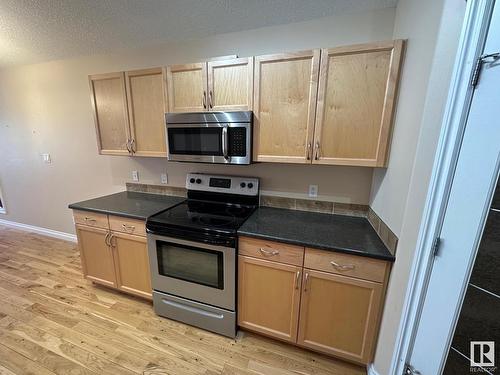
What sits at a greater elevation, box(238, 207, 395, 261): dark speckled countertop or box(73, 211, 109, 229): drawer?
box(238, 207, 395, 261): dark speckled countertop

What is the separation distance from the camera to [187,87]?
1706mm

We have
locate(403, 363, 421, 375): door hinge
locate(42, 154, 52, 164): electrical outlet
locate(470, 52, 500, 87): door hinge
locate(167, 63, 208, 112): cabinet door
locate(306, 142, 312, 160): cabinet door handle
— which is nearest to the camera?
locate(470, 52, 500, 87): door hinge

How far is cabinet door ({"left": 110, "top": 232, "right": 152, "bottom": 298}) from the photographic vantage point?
6.01 ft

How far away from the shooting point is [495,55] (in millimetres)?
762

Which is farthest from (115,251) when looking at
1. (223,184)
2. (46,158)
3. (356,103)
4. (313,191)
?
(356,103)

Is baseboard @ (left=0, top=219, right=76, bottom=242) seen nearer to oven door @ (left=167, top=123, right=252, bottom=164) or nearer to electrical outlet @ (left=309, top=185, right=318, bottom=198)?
oven door @ (left=167, top=123, right=252, bottom=164)

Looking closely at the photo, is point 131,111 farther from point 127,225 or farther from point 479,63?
point 479,63

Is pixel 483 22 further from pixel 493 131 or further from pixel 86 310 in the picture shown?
pixel 86 310

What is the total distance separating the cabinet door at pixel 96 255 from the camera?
198 cm

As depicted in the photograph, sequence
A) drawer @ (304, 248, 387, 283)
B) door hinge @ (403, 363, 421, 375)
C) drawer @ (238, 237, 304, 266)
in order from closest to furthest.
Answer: door hinge @ (403, 363, 421, 375) < drawer @ (304, 248, 387, 283) < drawer @ (238, 237, 304, 266)

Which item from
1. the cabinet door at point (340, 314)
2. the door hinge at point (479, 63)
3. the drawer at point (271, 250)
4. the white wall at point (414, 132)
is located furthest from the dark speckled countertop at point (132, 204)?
the door hinge at point (479, 63)

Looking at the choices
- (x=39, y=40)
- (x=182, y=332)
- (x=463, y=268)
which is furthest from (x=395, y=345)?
(x=39, y=40)

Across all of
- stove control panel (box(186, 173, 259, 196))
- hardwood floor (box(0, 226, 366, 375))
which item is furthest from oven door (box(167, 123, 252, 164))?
hardwood floor (box(0, 226, 366, 375))

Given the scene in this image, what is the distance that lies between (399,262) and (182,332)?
5.50ft
